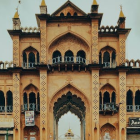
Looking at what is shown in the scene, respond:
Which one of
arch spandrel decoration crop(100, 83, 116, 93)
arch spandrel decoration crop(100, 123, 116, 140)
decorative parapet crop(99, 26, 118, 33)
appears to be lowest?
arch spandrel decoration crop(100, 123, 116, 140)

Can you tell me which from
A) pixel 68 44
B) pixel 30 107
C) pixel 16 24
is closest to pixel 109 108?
pixel 68 44

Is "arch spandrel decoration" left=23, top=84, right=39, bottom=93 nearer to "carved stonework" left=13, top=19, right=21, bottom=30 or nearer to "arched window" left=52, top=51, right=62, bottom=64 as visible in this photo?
"arched window" left=52, top=51, right=62, bottom=64

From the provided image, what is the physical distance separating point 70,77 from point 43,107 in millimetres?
3951

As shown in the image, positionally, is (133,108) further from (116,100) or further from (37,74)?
(37,74)

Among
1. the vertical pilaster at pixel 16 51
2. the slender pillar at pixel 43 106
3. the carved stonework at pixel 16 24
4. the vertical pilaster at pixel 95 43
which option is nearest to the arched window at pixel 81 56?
the vertical pilaster at pixel 95 43

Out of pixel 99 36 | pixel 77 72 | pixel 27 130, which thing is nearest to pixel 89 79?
pixel 77 72

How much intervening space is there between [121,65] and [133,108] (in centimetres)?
436

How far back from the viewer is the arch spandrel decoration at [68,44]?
3994 centimetres

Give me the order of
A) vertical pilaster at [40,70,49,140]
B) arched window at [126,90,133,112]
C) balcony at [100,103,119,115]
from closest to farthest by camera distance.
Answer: vertical pilaster at [40,70,49,140] < balcony at [100,103,119,115] < arched window at [126,90,133,112]

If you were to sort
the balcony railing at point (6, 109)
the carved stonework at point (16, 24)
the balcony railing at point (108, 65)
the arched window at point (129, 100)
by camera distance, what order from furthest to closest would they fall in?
the balcony railing at point (108, 65)
the carved stonework at point (16, 24)
the arched window at point (129, 100)
the balcony railing at point (6, 109)

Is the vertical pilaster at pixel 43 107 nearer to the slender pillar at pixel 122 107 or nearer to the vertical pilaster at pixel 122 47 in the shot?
the slender pillar at pixel 122 107

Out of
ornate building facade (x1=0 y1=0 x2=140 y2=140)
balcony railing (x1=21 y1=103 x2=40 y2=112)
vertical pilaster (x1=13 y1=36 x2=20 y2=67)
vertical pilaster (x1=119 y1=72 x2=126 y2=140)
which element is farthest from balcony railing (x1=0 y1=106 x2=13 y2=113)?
vertical pilaster (x1=119 y1=72 x2=126 y2=140)

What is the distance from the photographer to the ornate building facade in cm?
3816

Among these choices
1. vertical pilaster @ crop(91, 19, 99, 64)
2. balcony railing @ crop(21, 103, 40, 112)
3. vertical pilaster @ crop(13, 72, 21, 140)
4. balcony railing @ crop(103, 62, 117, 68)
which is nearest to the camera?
vertical pilaster @ crop(13, 72, 21, 140)
